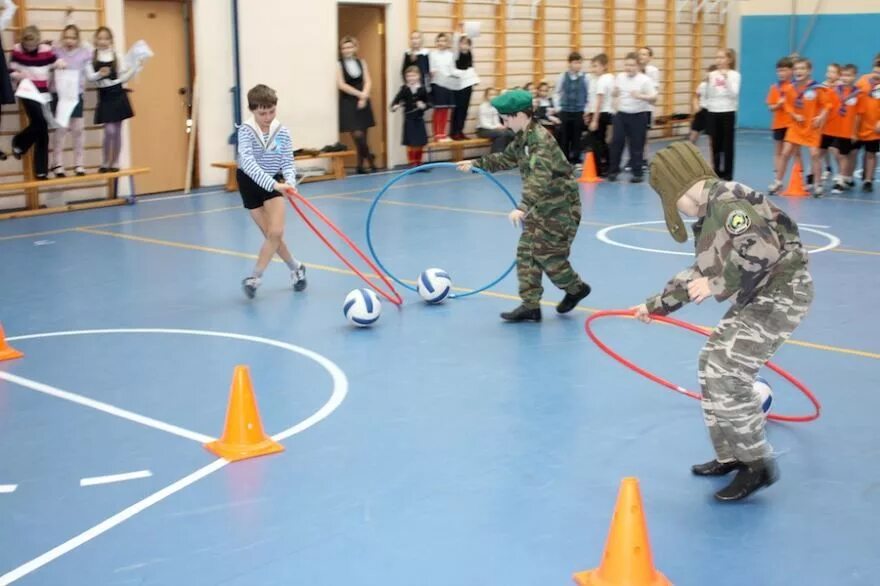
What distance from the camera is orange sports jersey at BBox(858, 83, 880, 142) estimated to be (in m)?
14.4

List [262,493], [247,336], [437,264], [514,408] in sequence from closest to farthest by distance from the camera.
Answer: [262,493] < [514,408] < [247,336] < [437,264]

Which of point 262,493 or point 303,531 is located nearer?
point 303,531

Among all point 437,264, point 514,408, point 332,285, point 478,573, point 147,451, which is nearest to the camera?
point 478,573

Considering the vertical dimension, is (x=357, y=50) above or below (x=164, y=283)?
above

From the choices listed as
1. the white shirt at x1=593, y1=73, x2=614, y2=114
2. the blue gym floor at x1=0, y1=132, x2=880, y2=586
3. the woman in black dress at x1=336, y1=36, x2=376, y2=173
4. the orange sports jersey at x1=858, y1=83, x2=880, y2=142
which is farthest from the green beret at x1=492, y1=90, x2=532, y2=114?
the woman in black dress at x1=336, y1=36, x2=376, y2=173

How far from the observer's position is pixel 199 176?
16125 millimetres

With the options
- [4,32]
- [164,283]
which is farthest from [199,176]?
[164,283]

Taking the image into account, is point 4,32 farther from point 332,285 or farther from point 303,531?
point 303,531

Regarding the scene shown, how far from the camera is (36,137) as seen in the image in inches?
530

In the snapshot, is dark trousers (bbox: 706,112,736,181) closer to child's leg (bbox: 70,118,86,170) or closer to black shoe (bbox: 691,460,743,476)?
child's leg (bbox: 70,118,86,170)

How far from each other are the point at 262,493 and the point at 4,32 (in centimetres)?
1048

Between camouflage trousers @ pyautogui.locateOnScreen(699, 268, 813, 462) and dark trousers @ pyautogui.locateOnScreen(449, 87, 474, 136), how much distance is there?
1426 cm

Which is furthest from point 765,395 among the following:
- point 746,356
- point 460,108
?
point 460,108

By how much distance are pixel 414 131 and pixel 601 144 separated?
3.16m
